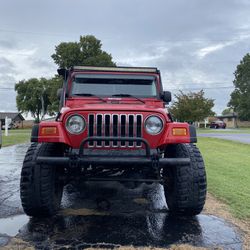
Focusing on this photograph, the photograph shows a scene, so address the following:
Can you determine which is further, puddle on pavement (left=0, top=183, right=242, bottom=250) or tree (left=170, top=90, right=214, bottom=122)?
tree (left=170, top=90, right=214, bottom=122)

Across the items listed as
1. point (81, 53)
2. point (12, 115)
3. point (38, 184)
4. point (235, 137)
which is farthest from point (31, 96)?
point (38, 184)

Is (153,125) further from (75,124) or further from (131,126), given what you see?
(75,124)

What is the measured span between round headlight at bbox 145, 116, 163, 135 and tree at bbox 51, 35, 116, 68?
4068cm

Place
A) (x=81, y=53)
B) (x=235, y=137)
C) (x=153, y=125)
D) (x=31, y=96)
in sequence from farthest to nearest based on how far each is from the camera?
(x=31, y=96) → (x=81, y=53) → (x=235, y=137) → (x=153, y=125)

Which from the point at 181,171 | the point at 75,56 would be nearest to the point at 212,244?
the point at 181,171

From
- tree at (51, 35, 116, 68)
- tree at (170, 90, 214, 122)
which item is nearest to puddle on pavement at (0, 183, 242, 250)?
tree at (170, 90, 214, 122)

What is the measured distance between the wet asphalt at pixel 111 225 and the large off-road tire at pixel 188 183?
0.20 m

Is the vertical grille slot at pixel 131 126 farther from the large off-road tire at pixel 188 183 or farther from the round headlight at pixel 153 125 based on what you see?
the large off-road tire at pixel 188 183

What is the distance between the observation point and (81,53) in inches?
1837

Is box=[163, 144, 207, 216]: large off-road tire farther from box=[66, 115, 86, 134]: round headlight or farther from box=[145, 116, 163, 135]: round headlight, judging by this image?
box=[66, 115, 86, 134]: round headlight

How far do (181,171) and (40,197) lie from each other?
6.23 feet

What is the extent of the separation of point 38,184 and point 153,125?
169 centimetres

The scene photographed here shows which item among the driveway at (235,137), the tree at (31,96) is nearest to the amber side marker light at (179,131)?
the driveway at (235,137)

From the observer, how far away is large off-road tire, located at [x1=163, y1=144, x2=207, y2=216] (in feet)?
16.1
